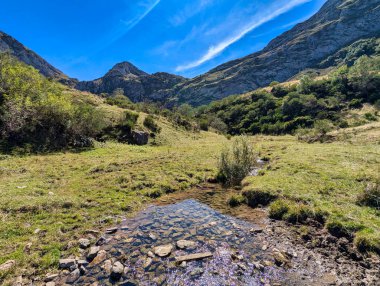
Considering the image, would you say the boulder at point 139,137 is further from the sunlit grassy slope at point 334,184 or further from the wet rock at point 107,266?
the wet rock at point 107,266

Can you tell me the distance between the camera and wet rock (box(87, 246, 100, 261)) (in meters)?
9.73

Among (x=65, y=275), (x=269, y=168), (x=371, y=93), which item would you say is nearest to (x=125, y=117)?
(x=269, y=168)

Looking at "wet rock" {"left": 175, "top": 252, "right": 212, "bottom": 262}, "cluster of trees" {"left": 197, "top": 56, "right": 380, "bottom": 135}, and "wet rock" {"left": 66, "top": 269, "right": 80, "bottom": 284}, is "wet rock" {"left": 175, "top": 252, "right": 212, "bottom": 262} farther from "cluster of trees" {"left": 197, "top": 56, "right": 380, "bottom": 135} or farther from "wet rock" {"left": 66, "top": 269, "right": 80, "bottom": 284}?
"cluster of trees" {"left": 197, "top": 56, "right": 380, "bottom": 135}

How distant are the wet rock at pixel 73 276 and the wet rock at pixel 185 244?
4.45 meters

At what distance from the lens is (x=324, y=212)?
41.8 feet

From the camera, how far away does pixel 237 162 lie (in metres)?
22.8

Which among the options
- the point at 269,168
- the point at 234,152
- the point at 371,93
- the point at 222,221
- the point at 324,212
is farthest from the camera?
the point at 371,93

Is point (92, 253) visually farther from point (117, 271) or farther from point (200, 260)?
point (200, 260)

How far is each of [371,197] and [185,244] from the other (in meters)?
12.1

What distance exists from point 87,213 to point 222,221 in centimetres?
910

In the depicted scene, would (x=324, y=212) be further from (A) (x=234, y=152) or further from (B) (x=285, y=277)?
(A) (x=234, y=152)

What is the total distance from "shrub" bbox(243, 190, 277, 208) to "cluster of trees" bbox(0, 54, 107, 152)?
106 feet

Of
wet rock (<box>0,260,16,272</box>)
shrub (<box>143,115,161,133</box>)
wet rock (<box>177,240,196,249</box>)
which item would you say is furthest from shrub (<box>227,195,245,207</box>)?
shrub (<box>143,115,161,133</box>)

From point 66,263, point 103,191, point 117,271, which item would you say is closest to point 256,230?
point 117,271
